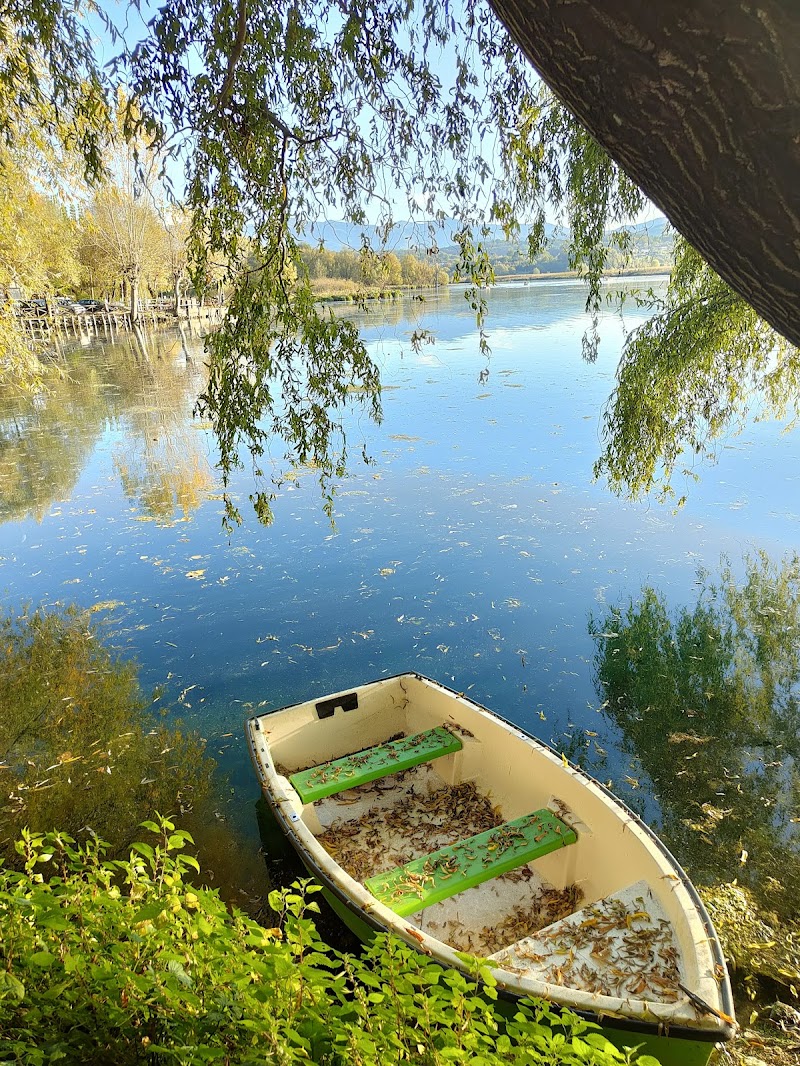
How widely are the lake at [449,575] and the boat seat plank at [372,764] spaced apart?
89cm

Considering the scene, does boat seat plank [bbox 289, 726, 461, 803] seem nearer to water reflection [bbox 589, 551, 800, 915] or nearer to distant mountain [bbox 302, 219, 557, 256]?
water reflection [bbox 589, 551, 800, 915]

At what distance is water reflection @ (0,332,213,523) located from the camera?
1159cm

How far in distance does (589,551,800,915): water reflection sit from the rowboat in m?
1.15

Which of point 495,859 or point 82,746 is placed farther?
point 82,746

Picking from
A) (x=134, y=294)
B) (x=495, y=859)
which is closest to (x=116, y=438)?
(x=495, y=859)

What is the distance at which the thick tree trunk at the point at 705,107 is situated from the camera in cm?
91

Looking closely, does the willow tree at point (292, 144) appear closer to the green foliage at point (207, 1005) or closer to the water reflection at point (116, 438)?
the green foliage at point (207, 1005)

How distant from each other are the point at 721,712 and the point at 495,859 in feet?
10.2

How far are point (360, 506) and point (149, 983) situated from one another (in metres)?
9.31

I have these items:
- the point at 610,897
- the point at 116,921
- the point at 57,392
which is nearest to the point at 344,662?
the point at 610,897

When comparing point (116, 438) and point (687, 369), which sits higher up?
point (687, 369)

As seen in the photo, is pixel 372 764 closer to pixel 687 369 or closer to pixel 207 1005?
pixel 207 1005

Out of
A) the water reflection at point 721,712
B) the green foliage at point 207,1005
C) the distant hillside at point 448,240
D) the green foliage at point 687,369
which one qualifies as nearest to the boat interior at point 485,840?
the water reflection at point 721,712

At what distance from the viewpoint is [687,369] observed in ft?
21.2
